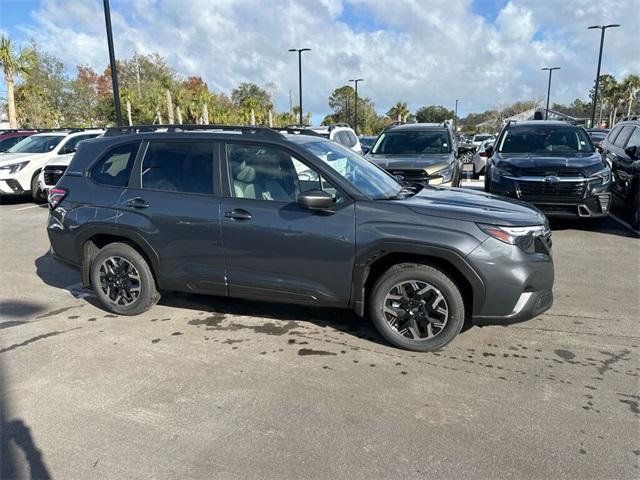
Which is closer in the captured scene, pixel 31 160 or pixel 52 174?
pixel 52 174

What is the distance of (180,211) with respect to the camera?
14.5 ft

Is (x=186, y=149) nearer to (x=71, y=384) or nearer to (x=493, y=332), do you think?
(x=71, y=384)

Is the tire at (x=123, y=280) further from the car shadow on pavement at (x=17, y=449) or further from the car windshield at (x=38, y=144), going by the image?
the car windshield at (x=38, y=144)

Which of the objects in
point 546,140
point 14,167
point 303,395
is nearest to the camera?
point 303,395

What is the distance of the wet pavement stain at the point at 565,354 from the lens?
391cm

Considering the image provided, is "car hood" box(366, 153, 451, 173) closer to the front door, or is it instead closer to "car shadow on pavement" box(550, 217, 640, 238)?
"car shadow on pavement" box(550, 217, 640, 238)

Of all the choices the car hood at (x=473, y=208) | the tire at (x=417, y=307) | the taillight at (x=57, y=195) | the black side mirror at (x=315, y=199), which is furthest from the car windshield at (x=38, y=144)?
the tire at (x=417, y=307)

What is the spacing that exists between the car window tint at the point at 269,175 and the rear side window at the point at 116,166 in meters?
1.08

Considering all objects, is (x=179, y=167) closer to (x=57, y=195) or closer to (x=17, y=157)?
(x=57, y=195)

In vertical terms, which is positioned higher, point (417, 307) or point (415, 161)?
point (415, 161)

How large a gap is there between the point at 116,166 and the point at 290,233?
2.03 metres

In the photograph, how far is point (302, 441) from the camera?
2.87 metres

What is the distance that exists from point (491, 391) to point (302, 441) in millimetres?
1400

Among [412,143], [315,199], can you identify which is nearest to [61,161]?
[412,143]
